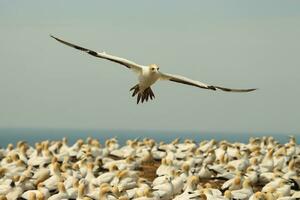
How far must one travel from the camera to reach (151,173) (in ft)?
75.6

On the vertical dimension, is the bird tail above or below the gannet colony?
above

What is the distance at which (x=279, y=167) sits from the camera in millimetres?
22594

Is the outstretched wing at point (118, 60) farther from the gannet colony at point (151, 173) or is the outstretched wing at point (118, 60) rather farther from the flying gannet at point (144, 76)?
the gannet colony at point (151, 173)

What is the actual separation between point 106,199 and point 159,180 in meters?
2.22

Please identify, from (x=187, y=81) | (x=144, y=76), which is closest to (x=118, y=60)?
(x=144, y=76)

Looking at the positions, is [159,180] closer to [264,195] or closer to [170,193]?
[170,193]

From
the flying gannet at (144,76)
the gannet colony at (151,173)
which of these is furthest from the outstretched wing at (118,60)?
the gannet colony at (151,173)

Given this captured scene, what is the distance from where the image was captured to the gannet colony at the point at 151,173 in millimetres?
17750

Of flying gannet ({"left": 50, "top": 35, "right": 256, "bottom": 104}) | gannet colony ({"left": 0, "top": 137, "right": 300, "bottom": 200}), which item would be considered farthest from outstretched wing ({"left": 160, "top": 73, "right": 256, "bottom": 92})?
gannet colony ({"left": 0, "top": 137, "right": 300, "bottom": 200})

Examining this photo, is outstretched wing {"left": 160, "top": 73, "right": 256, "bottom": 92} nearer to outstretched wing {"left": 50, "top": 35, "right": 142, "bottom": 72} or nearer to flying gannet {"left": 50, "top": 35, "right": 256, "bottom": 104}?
flying gannet {"left": 50, "top": 35, "right": 256, "bottom": 104}

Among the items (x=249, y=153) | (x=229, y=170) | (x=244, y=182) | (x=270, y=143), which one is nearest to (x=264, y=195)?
(x=244, y=182)

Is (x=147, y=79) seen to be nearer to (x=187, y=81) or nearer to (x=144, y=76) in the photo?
(x=144, y=76)

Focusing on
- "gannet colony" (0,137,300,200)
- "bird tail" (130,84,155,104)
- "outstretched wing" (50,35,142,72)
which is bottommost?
"gannet colony" (0,137,300,200)

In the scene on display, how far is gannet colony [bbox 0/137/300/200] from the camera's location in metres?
17.8
